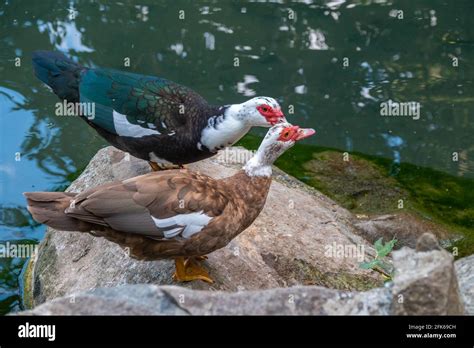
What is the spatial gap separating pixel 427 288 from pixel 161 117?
2631mm

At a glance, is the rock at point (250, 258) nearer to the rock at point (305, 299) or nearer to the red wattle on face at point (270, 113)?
the red wattle on face at point (270, 113)

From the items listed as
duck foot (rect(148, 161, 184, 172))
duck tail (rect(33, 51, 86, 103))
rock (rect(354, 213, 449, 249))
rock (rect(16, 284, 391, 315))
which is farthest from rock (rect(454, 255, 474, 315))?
duck tail (rect(33, 51, 86, 103))

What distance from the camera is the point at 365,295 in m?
2.76

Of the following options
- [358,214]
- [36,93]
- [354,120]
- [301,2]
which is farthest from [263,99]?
[301,2]

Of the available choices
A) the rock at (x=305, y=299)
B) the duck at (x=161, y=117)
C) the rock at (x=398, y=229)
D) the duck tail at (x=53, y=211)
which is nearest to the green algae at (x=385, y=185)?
the rock at (x=398, y=229)

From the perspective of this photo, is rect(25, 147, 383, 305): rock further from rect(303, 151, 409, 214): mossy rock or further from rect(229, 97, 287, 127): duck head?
rect(229, 97, 287, 127): duck head

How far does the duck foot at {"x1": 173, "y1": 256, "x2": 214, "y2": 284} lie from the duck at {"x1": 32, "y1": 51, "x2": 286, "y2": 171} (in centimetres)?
98

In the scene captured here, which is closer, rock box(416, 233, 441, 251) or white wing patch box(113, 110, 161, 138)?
rock box(416, 233, 441, 251)

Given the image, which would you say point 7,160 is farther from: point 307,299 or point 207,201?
point 307,299

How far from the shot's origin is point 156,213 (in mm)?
3770

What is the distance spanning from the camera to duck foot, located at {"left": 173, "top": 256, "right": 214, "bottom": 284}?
13.3ft

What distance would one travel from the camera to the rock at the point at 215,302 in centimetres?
271

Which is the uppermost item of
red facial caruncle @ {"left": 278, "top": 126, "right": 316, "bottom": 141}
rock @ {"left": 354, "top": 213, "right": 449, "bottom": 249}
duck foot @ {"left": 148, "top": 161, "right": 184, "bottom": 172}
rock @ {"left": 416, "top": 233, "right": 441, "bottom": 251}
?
rock @ {"left": 416, "top": 233, "right": 441, "bottom": 251}

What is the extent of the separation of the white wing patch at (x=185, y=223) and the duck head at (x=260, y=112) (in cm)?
106
